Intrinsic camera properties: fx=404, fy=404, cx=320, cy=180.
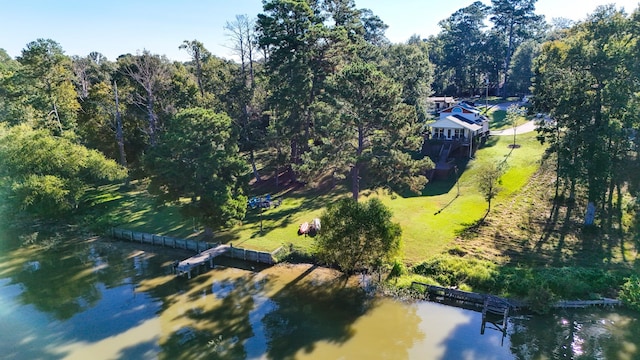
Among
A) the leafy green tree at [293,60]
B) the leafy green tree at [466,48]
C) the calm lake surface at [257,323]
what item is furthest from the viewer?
the leafy green tree at [466,48]

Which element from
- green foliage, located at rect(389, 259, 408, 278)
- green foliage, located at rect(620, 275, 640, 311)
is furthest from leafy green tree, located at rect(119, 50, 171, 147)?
green foliage, located at rect(620, 275, 640, 311)

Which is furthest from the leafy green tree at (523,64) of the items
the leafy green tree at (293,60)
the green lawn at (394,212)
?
the leafy green tree at (293,60)

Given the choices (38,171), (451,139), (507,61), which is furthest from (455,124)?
(507,61)

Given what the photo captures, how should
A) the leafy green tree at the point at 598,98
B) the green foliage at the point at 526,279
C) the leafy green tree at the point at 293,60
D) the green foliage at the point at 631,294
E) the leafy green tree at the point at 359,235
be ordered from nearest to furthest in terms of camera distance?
the green foliage at the point at 631,294 → the green foliage at the point at 526,279 → the leafy green tree at the point at 359,235 → the leafy green tree at the point at 598,98 → the leafy green tree at the point at 293,60

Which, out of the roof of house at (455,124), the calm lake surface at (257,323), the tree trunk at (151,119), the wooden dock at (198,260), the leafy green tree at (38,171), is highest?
the tree trunk at (151,119)

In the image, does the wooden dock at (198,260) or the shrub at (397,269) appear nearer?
the shrub at (397,269)

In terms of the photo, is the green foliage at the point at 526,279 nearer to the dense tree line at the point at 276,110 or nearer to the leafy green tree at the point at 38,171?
the dense tree line at the point at 276,110
